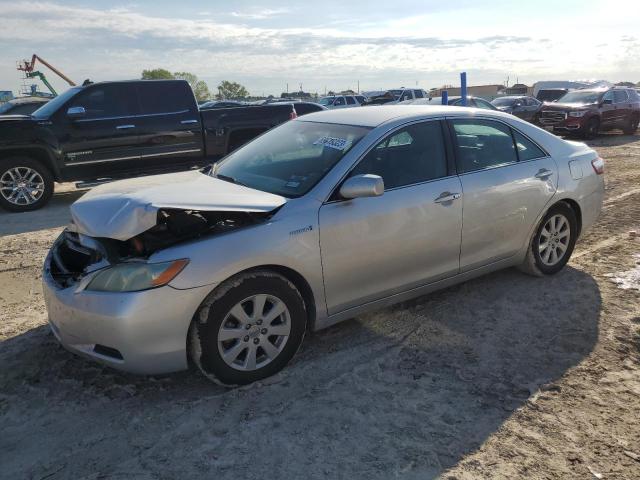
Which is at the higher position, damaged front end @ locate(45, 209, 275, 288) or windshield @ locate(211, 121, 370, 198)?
windshield @ locate(211, 121, 370, 198)

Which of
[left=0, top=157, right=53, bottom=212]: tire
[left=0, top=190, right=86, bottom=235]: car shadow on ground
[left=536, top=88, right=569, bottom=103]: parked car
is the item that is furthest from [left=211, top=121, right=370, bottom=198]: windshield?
[left=536, top=88, right=569, bottom=103]: parked car

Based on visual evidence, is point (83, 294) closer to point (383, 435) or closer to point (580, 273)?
point (383, 435)

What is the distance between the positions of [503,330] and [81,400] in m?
2.88

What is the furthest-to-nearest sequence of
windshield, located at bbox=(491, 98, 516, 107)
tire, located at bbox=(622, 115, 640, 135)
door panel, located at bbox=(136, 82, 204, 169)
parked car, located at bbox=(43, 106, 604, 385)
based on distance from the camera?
1. windshield, located at bbox=(491, 98, 516, 107)
2. tire, located at bbox=(622, 115, 640, 135)
3. door panel, located at bbox=(136, 82, 204, 169)
4. parked car, located at bbox=(43, 106, 604, 385)

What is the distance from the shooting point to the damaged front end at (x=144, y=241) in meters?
3.04

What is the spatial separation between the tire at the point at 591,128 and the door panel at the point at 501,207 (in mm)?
14571

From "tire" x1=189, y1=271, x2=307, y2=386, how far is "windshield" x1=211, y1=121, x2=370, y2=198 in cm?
68

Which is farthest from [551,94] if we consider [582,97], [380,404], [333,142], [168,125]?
[380,404]

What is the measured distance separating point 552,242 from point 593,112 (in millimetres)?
14776

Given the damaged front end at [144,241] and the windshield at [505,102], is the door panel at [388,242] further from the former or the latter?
the windshield at [505,102]

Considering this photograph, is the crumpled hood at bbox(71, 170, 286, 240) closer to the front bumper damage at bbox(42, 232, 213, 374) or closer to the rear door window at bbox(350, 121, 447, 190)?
the front bumper damage at bbox(42, 232, 213, 374)

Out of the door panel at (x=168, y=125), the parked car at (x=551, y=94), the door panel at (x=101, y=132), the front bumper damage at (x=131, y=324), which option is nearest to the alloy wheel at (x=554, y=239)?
the front bumper damage at (x=131, y=324)

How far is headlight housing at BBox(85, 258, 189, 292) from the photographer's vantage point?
2.84 m

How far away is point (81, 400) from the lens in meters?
3.11
